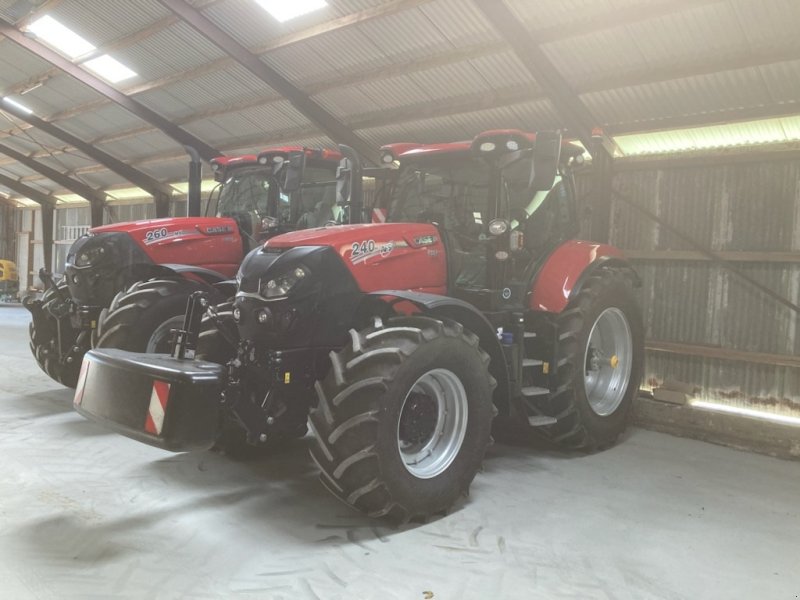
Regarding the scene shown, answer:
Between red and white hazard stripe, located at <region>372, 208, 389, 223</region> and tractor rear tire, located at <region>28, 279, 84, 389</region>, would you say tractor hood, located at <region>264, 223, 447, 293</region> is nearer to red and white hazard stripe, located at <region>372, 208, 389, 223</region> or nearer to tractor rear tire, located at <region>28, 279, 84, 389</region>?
red and white hazard stripe, located at <region>372, 208, 389, 223</region>

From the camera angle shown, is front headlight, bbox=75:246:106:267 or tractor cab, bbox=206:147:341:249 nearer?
front headlight, bbox=75:246:106:267

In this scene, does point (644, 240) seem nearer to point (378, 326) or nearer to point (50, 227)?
point (378, 326)

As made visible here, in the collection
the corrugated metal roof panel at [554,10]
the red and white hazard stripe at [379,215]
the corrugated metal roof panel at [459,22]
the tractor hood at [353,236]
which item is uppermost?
the corrugated metal roof panel at [459,22]

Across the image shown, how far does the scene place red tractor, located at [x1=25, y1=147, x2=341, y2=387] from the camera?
14.3 ft

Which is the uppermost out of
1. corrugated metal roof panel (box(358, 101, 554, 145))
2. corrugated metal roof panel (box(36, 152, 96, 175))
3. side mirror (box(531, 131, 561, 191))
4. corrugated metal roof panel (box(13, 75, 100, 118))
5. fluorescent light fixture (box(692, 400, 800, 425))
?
corrugated metal roof panel (box(13, 75, 100, 118))

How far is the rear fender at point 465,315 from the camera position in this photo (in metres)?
3.24

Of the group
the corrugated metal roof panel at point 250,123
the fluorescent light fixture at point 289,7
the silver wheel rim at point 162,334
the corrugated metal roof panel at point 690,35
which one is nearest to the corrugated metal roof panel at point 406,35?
the fluorescent light fixture at point 289,7

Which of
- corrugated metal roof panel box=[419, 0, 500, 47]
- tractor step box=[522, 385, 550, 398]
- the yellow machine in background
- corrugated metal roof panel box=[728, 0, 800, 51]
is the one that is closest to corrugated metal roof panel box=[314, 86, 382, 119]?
corrugated metal roof panel box=[419, 0, 500, 47]

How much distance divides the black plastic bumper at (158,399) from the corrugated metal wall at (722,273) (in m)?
5.10

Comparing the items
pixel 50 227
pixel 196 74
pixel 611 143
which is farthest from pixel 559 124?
pixel 50 227

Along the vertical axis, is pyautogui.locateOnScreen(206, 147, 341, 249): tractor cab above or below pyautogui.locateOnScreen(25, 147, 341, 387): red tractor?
above

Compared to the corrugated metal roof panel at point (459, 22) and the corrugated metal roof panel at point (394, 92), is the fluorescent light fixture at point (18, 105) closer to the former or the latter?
the corrugated metal roof panel at point (394, 92)

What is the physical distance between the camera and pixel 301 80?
794 centimetres

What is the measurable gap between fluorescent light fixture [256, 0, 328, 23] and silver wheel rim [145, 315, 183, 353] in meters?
3.93
